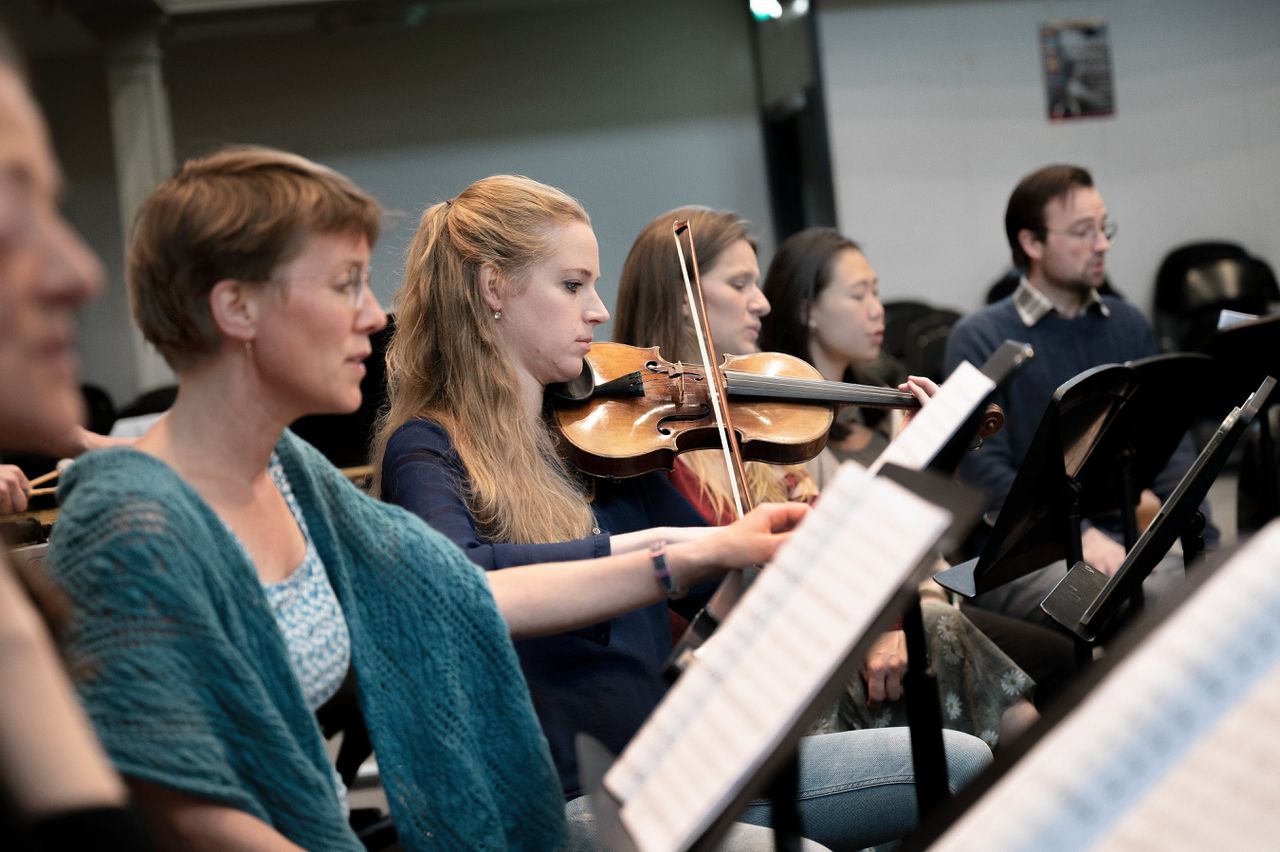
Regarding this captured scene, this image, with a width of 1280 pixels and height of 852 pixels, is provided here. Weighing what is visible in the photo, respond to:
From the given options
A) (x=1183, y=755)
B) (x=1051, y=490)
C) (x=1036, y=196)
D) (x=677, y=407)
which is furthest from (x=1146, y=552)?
(x=1036, y=196)

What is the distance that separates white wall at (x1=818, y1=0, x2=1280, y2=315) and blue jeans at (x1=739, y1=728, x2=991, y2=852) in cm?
492

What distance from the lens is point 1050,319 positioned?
125 inches

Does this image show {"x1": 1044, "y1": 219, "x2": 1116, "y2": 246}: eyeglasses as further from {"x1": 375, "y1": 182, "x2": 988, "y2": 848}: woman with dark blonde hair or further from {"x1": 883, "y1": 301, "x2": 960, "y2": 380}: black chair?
{"x1": 375, "y1": 182, "x2": 988, "y2": 848}: woman with dark blonde hair

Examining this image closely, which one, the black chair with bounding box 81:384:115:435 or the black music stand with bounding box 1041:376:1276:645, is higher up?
the black chair with bounding box 81:384:115:435

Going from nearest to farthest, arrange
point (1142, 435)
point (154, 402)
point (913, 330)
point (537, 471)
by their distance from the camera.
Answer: point (537, 471) → point (1142, 435) → point (154, 402) → point (913, 330)

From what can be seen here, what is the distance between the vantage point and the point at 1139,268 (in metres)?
6.53

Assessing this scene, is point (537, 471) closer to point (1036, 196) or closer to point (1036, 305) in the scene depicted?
point (1036, 305)

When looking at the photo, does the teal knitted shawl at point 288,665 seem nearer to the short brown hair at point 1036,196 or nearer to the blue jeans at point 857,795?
the blue jeans at point 857,795

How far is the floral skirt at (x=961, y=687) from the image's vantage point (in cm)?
202

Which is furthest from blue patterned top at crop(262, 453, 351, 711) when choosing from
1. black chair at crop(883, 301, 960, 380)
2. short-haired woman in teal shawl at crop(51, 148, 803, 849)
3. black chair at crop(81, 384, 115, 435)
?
black chair at crop(81, 384, 115, 435)

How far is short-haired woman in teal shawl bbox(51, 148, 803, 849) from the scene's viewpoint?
98cm

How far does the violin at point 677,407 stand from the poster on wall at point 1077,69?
503 cm

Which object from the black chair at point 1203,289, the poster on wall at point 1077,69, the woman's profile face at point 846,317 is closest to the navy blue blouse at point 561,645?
the woman's profile face at point 846,317

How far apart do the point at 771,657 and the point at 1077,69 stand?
639cm
